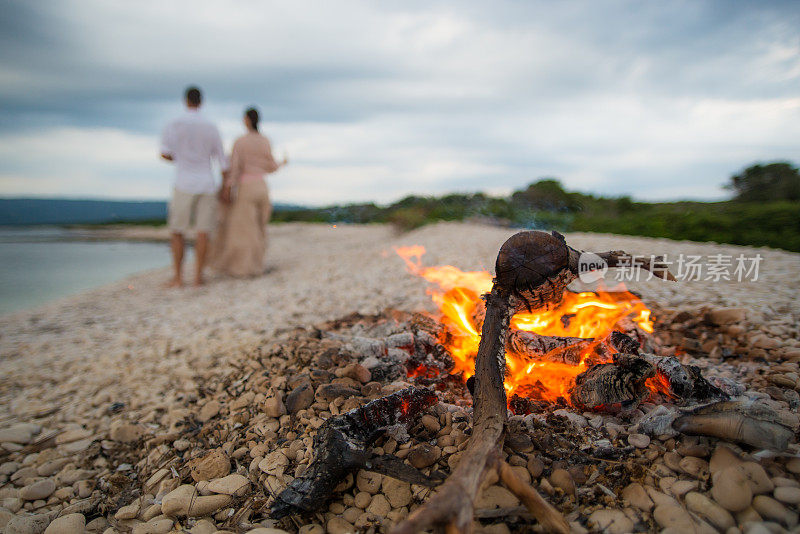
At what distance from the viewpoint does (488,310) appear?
241 centimetres

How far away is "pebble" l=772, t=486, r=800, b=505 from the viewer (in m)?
1.50

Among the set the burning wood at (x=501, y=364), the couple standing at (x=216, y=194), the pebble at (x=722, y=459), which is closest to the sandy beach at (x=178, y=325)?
the couple standing at (x=216, y=194)

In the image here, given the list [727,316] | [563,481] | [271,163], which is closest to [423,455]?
[563,481]

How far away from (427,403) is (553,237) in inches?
46.5

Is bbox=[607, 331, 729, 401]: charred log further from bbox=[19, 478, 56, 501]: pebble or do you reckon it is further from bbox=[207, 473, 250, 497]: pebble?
bbox=[19, 478, 56, 501]: pebble

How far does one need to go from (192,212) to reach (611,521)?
704 centimetres

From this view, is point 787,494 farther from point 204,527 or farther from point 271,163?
point 271,163

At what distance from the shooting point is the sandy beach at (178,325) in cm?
293

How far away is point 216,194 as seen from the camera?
711 centimetres

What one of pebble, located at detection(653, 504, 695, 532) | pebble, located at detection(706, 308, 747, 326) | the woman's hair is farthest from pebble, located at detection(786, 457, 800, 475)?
the woman's hair

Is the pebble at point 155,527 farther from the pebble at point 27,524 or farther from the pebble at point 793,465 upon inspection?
the pebble at point 793,465

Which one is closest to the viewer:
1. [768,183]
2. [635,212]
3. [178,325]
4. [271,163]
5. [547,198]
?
[178,325]

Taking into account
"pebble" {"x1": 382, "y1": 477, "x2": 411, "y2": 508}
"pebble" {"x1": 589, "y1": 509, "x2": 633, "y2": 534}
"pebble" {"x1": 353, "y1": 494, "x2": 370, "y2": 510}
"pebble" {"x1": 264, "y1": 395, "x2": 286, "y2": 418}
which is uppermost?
"pebble" {"x1": 589, "y1": 509, "x2": 633, "y2": 534}

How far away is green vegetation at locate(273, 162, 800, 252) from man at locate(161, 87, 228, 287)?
3.71m
